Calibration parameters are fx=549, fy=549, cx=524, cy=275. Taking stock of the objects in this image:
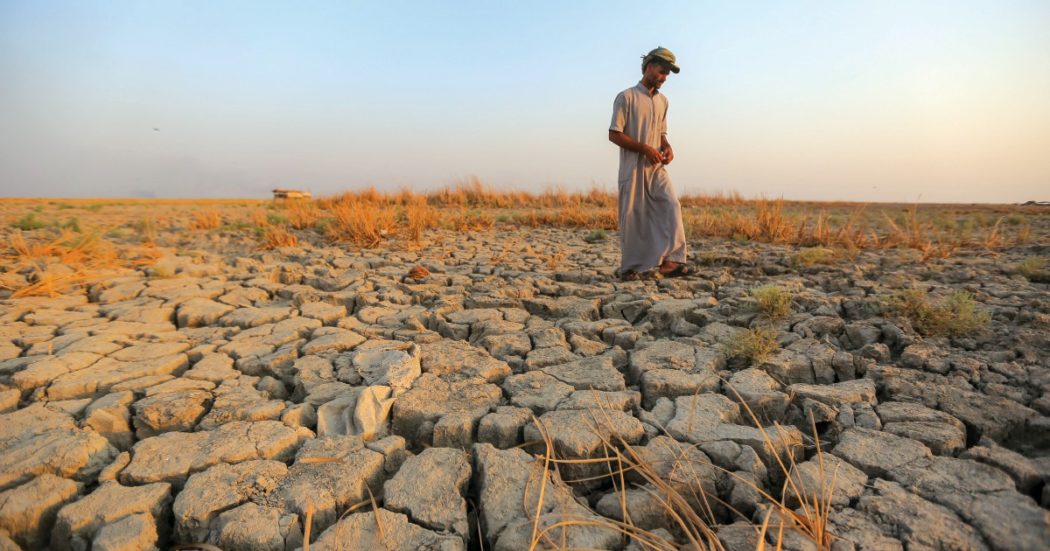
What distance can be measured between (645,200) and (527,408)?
8.01 feet

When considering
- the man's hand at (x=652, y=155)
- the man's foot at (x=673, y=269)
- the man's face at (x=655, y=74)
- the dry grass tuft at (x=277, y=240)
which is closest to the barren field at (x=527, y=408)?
the man's foot at (x=673, y=269)

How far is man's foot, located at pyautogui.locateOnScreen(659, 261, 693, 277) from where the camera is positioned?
4020 millimetres

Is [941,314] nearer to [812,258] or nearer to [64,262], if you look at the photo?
[812,258]

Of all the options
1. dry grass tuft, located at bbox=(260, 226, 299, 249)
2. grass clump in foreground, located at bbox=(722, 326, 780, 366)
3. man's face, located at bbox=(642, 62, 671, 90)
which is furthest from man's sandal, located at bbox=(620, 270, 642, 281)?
dry grass tuft, located at bbox=(260, 226, 299, 249)

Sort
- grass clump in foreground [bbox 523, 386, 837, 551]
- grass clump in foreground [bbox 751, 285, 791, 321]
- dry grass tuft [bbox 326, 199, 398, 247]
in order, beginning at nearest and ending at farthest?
grass clump in foreground [bbox 523, 386, 837, 551] → grass clump in foreground [bbox 751, 285, 791, 321] → dry grass tuft [bbox 326, 199, 398, 247]

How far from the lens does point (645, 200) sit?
4051 millimetres

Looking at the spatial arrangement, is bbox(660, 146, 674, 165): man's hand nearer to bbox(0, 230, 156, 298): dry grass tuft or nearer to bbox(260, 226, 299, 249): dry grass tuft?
bbox(260, 226, 299, 249): dry grass tuft

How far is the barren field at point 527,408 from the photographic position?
1.44 metres

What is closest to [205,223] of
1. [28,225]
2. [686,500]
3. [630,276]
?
[28,225]

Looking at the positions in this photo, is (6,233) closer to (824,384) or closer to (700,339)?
(700,339)

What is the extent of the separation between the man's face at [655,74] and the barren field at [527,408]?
141 centimetres

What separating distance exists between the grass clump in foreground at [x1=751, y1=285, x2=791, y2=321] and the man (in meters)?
1.10

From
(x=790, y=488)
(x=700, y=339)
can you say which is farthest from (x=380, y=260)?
(x=790, y=488)

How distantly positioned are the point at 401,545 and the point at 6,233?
6161mm
